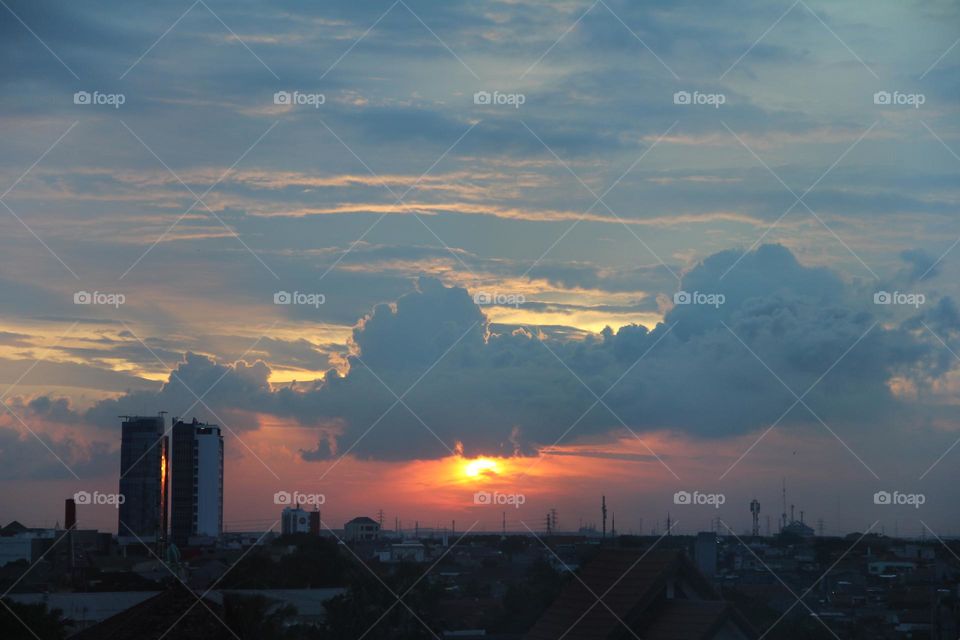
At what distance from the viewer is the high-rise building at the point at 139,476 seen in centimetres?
10688

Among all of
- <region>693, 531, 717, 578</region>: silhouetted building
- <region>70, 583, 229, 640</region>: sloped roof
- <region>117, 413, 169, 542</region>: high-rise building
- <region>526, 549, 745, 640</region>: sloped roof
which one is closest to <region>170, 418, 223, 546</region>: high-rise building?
<region>117, 413, 169, 542</region>: high-rise building

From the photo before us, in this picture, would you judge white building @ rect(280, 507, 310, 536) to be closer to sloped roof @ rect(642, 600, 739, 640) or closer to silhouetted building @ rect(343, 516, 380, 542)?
silhouetted building @ rect(343, 516, 380, 542)

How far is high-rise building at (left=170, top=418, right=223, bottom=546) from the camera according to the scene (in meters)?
110

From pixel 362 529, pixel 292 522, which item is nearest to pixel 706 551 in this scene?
pixel 292 522

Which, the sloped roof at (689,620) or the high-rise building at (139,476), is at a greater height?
the high-rise building at (139,476)

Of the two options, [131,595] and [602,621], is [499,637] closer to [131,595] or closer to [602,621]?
[602,621]

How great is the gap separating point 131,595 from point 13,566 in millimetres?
27848

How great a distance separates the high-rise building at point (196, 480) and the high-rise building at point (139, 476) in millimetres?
2090

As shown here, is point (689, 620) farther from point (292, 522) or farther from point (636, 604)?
point (292, 522)

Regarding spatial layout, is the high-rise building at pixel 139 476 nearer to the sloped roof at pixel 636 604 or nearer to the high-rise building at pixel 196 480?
the high-rise building at pixel 196 480

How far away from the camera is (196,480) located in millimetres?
111375

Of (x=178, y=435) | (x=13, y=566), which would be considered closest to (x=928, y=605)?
(x=13, y=566)

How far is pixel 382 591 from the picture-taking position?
42.5m

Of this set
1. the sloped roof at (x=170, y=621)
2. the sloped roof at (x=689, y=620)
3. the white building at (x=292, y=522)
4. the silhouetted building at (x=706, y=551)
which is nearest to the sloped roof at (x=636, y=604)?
the sloped roof at (x=689, y=620)
